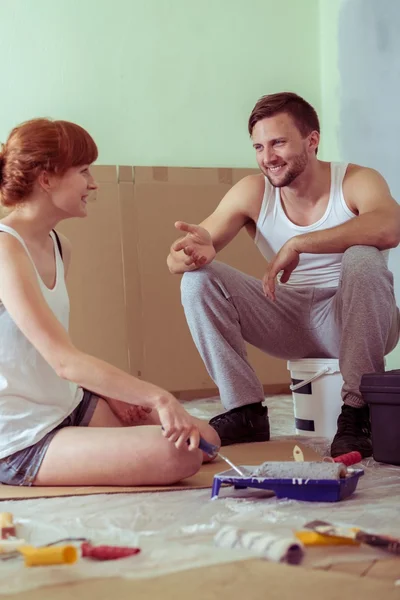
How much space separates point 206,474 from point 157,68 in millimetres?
2406

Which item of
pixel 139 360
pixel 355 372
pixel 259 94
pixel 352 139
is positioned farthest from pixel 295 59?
pixel 355 372

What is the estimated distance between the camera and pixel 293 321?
222 cm

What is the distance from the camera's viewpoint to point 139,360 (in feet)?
11.1

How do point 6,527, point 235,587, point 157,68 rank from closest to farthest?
point 235,587 → point 6,527 → point 157,68

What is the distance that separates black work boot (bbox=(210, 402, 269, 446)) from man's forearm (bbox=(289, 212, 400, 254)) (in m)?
0.46

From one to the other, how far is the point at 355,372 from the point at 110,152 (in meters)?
1.97

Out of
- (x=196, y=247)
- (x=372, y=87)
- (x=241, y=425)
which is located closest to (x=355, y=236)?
(x=196, y=247)

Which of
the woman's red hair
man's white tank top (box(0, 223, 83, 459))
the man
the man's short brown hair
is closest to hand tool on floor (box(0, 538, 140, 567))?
→ man's white tank top (box(0, 223, 83, 459))

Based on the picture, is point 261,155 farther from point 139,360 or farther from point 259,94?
point 259,94

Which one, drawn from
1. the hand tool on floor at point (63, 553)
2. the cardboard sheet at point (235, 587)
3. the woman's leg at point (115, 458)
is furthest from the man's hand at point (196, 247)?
the cardboard sheet at point (235, 587)

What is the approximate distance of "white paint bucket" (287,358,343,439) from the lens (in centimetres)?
216

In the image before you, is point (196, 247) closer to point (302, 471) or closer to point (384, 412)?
point (384, 412)

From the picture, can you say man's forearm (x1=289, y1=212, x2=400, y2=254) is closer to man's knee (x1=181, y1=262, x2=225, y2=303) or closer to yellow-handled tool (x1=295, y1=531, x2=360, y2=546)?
man's knee (x1=181, y1=262, x2=225, y2=303)

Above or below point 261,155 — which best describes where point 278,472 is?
below
